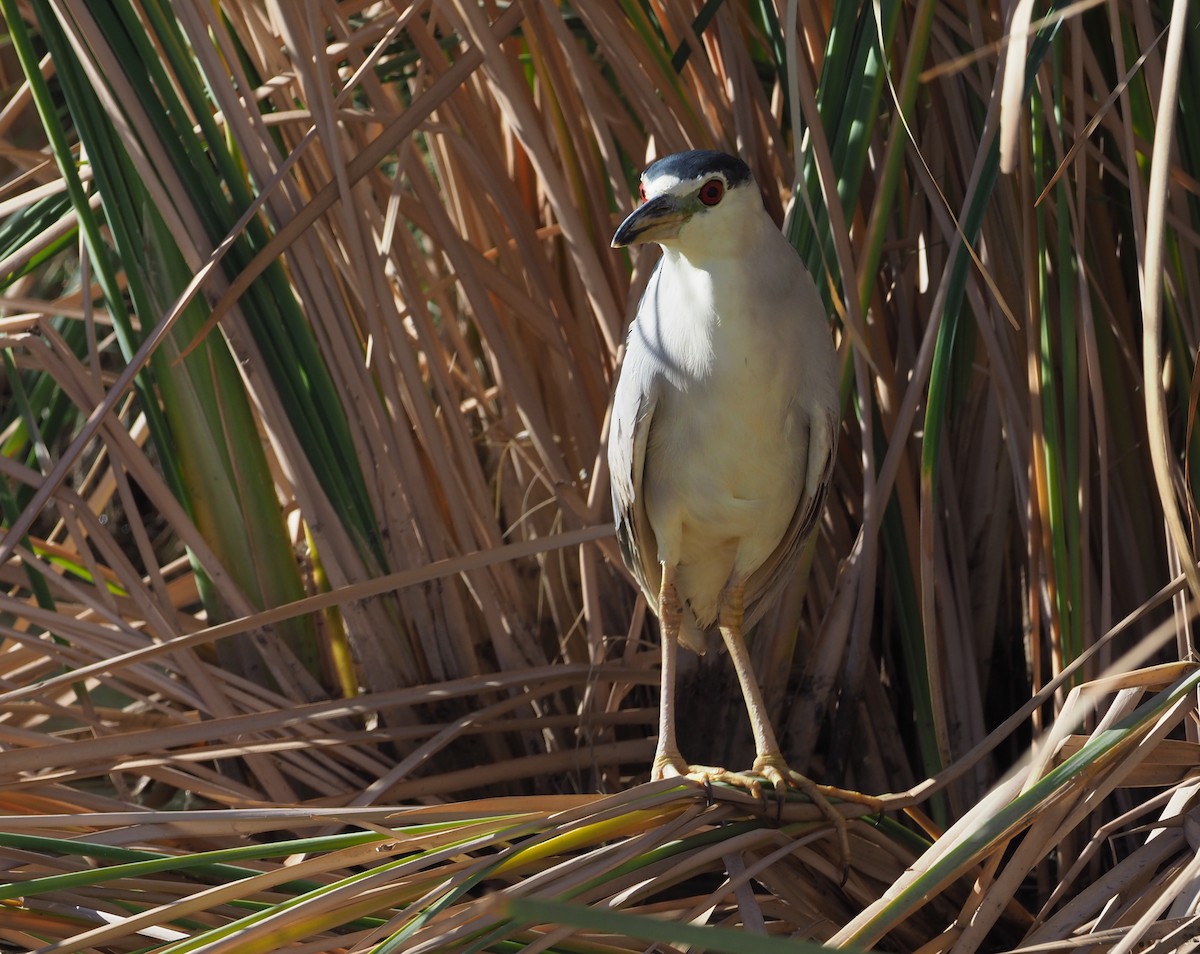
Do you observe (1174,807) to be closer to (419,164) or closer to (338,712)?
(338,712)

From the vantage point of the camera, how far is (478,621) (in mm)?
2426

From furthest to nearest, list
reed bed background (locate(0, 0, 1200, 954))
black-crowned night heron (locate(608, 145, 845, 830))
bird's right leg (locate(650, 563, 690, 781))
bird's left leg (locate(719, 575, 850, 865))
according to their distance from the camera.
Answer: bird's right leg (locate(650, 563, 690, 781)) → black-crowned night heron (locate(608, 145, 845, 830)) → bird's left leg (locate(719, 575, 850, 865)) → reed bed background (locate(0, 0, 1200, 954))

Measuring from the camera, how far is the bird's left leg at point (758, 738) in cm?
171

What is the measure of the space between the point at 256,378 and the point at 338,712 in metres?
0.57

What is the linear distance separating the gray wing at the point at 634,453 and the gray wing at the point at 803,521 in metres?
0.18

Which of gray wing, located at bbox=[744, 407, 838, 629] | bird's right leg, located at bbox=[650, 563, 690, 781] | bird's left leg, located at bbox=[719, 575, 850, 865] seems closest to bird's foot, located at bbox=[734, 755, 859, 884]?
bird's left leg, located at bbox=[719, 575, 850, 865]

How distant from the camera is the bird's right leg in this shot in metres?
1.96

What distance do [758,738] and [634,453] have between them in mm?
491

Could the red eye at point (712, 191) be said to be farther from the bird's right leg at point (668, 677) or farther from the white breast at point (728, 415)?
the bird's right leg at point (668, 677)

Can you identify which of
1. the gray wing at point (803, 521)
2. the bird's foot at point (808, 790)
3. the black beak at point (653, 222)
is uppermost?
the black beak at point (653, 222)

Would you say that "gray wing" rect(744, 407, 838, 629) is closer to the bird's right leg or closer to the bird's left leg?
the bird's left leg

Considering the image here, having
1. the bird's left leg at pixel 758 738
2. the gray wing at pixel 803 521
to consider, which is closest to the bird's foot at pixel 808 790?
the bird's left leg at pixel 758 738

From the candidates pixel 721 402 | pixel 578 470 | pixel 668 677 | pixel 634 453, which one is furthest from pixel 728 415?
pixel 578 470

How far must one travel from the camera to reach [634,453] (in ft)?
6.53
